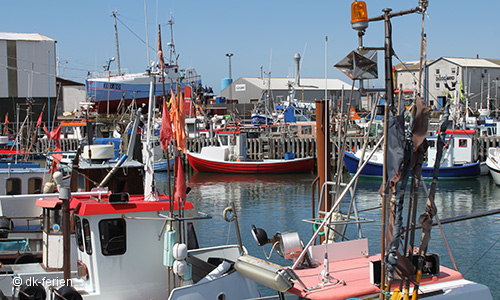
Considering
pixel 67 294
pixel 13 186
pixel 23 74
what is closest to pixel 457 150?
pixel 13 186

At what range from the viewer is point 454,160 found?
110 ft

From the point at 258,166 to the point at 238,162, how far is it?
51.6 inches

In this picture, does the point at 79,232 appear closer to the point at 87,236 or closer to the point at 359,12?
the point at 87,236

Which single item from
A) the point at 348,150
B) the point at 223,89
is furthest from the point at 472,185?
the point at 223,89

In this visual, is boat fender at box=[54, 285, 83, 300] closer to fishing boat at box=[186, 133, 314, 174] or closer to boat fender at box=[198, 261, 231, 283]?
boat fender at box=[198, 261, 231, 283]

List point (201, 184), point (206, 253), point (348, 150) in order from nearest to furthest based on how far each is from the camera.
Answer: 1. point (206, 253)
2. point (201, 184)
3. point (348, 150)

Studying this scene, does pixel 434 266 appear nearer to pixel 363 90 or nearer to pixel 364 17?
pixel 363 90

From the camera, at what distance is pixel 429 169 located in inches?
1265

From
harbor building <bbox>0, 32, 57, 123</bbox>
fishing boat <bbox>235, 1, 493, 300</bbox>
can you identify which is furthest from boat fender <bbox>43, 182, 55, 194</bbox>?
harbor building <bbox>0, 32, 57, 123</bbox>

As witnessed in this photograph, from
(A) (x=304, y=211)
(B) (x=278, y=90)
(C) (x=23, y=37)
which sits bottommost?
(A) (x=304, y=211)

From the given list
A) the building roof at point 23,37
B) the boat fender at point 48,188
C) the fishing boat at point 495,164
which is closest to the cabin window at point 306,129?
the fishing boat at point 495,164

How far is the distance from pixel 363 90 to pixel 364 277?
290 centimetres

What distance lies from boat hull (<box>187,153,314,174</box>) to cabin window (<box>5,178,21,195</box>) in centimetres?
2070

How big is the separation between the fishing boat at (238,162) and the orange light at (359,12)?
28370 millimetres
